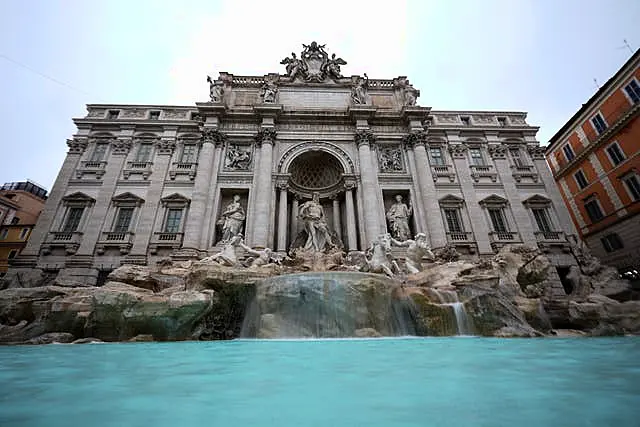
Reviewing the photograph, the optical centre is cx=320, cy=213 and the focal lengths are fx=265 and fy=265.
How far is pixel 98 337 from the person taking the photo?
19.2 feet

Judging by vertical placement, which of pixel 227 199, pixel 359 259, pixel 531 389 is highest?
pixel 227 199

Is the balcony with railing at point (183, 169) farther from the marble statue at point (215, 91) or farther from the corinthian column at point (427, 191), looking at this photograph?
the corinthian column at point (427, 191)

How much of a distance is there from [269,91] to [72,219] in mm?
14258

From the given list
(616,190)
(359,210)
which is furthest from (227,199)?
(616,190)

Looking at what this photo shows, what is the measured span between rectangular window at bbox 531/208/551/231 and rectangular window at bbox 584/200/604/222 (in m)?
5.84

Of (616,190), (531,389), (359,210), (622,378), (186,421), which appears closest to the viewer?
(186,421)

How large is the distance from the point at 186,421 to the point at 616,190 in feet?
86.1

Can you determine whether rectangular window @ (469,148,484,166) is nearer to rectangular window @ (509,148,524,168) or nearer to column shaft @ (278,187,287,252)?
rectangular window @ (509,148,524,168)

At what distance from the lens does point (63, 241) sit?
14.3m

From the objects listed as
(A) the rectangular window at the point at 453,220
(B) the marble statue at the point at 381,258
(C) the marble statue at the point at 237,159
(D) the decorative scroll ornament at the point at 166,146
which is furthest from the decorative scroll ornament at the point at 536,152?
(D) the decorative scroll ornament at the point at 166,146

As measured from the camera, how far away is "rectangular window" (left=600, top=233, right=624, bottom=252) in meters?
17.3

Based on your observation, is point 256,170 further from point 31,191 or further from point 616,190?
point 31,191

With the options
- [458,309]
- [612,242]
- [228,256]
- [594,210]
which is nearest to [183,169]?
[228,256]

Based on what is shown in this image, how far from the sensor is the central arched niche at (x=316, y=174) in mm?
17391
